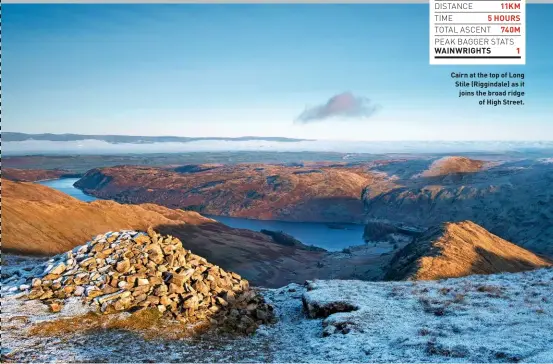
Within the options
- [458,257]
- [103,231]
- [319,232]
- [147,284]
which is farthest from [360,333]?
[319,232]

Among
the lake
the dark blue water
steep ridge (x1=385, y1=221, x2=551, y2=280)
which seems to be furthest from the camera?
the dark blue water

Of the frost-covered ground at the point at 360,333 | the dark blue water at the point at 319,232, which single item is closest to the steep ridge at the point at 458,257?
the frost-covered ground at the point at 360,333

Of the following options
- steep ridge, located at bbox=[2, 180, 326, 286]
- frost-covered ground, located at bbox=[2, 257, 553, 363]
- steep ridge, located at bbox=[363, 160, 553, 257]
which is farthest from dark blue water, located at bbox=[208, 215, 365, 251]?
frost-covered ground, located at bbox=[2, 257, 553, 363]

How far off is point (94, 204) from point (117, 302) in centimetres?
6447

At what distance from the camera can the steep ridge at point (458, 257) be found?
120ft

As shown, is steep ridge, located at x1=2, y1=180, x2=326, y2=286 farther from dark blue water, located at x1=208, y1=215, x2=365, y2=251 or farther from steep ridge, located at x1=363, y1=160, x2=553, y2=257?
steep ridge, located at x1=363, y1=160, x2=553, y2=257

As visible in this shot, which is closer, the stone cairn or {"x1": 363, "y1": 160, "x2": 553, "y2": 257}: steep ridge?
the stone cairn

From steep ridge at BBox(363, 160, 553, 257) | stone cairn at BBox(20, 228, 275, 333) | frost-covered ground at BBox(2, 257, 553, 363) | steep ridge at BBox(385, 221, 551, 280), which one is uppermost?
stone cairn at BBox(20, 228, 275, 333)

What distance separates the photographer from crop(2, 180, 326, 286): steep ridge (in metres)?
52.0

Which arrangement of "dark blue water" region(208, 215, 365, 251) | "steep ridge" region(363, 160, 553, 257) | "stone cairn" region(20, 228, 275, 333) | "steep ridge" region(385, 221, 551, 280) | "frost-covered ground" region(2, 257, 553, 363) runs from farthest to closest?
"dark blue water" region(208, 215, 365, 251), "steep ridge" region(363, 160, 553, 257), "steep ridge" region(385, 221, 551, 280), "stone cairn" region(20, 228, 275, 333), "frost-covered ground" region(2, 257, 553, 363)

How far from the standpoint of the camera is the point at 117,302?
56.1ft

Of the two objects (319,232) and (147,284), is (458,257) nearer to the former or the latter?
(147,284)

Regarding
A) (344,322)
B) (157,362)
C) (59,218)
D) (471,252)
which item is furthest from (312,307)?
(59,218)

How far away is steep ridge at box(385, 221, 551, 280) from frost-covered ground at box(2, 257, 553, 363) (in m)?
13.2
